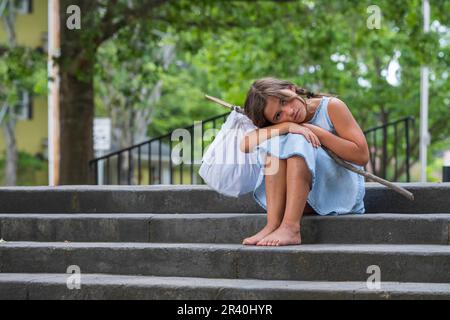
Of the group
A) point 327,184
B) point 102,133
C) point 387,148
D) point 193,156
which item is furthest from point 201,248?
point 387,148

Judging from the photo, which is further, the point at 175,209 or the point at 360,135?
the point at 175,209

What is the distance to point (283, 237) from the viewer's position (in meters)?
5.35

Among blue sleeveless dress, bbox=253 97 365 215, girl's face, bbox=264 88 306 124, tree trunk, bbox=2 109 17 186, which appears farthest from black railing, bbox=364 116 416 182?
tree trunk, bbox=2 109 17 186

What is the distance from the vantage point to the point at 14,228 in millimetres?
6375

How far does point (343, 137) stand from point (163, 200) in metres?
1.64

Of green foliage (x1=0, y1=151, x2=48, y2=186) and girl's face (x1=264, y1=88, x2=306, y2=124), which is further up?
girl's face (x1=264, y1=88, x2=306, y2=124)

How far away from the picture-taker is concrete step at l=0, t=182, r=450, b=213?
19.9ft

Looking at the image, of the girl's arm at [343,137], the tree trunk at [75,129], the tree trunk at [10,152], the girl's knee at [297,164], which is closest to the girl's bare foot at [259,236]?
the girl's knee at [297,164]

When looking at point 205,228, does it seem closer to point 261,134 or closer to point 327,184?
point 261,134

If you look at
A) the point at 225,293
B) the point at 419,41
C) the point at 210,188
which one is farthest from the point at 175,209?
the point at 419,41

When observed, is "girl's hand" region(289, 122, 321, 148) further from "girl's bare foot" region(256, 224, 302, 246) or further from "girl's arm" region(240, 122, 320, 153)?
"girl's bare foot" region(256, 224, 302, 246)

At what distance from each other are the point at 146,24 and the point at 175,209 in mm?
8165

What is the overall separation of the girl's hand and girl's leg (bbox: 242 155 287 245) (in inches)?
8.9

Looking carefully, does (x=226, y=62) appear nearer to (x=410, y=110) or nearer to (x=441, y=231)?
(x=410, y=110)
